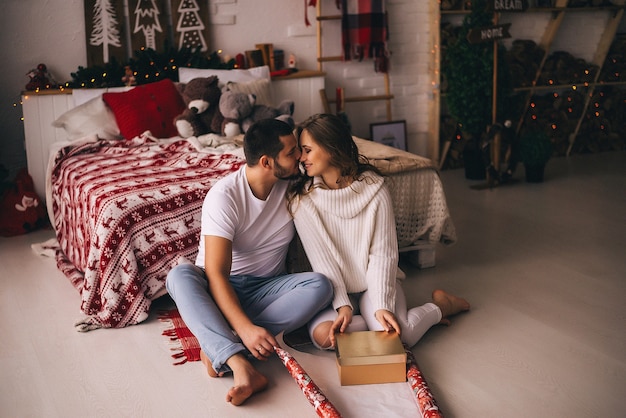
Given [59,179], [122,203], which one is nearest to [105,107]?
[59,179]

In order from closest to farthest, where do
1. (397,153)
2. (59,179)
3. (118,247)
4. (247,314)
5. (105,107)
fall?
1. (247,314)
2. (118,247)
3. (397,153)
4. (59,179)
5. (105,107)

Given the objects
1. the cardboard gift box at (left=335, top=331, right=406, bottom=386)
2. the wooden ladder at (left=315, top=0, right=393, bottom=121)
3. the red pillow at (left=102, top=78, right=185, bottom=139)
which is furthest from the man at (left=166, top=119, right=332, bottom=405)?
the wooden ladder at (left=315, top=0, right=393, bottom=121)

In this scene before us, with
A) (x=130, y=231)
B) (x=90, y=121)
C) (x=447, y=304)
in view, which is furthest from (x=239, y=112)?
(x=447, y=304)

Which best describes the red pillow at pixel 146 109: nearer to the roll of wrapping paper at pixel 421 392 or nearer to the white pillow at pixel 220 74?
the white pillow at pixel 220 74

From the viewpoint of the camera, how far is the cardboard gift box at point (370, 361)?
2.25 meters

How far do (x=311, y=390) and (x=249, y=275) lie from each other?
65 cm

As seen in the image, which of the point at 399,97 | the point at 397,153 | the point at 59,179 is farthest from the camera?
the point at 399,97

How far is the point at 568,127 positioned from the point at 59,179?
416 cm

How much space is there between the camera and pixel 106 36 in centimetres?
457

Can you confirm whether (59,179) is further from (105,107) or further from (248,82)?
(248,82)

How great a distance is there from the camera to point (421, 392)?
2150 mm

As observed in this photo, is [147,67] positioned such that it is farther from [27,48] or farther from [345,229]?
[345,229]

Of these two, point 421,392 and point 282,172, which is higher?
point 282,172

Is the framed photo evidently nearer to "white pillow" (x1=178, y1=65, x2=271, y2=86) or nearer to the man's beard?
"white pillow" (x1=178, y1=65, x2=271, y2=86)
